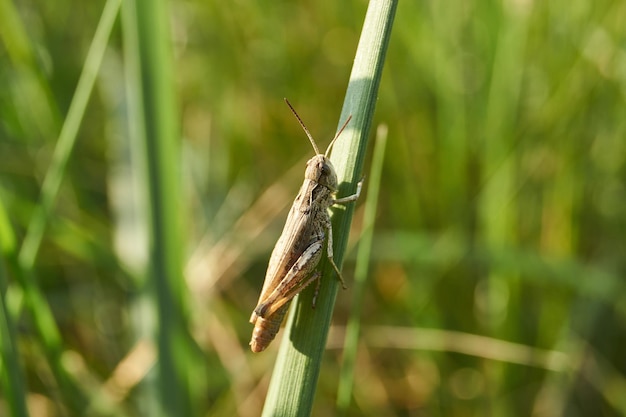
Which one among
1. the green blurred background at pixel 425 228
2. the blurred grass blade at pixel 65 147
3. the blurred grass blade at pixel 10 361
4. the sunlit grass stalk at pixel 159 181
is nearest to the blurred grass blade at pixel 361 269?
the sunlit grass stalk at pixel 159 181

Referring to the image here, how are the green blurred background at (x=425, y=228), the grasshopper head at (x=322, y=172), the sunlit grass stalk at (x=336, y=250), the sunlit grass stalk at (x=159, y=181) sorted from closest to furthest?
the sunlit grass stalk at (x=336, y=250), the sunlit grass stalk at (x=159, y=181), the grasshopper head at (x=322, y=172), the green blurred background at (x=425, y=228)

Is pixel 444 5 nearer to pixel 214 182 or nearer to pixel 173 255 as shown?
pixel 214 182

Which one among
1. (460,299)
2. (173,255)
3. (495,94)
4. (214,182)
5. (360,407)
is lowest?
(360,407)

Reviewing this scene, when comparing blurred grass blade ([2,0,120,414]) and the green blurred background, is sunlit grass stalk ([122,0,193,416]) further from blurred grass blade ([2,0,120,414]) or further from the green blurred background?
the green blurred background

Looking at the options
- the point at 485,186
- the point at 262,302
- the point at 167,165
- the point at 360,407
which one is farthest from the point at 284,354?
the point at 485,186

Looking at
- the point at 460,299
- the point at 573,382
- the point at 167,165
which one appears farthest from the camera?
the point at 460,299

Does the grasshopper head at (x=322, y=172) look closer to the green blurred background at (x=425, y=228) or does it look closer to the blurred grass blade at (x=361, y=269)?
the blurred grass blade at (x=361, y=269)

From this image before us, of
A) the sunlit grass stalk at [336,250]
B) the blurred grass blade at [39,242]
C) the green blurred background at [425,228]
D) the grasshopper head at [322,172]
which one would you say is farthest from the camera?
the green blurred background at [425,228]
